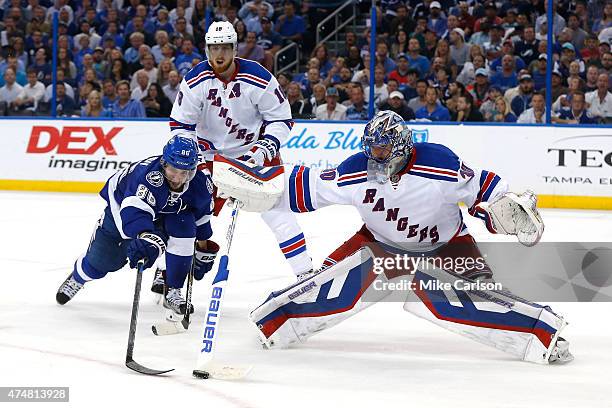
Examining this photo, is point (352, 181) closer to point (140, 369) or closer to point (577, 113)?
point (140, 369)

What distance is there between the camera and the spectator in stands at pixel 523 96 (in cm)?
971

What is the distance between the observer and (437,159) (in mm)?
4055

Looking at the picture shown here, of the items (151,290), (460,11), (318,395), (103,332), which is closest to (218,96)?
(151,290)

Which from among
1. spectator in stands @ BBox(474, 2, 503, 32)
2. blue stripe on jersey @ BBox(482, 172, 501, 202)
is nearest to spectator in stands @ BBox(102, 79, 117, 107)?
spectator in stands @ BBox(474, 2, 503, 32)

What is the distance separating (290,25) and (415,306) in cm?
796

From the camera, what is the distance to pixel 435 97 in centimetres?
996

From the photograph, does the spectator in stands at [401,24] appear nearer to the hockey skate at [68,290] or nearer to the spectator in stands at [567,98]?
the spectator in stands at [567,98]

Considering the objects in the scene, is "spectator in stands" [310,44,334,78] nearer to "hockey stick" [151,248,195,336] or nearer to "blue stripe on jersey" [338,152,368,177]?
"hockey stick" [151,248,195,336]

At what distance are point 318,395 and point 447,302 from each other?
0.80 metres

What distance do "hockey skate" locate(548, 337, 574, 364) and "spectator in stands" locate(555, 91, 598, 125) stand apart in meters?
5.83

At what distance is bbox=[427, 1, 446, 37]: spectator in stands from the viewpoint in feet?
35.1

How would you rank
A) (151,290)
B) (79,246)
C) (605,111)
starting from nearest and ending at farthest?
(151,290)
(79,246)
(605,111)

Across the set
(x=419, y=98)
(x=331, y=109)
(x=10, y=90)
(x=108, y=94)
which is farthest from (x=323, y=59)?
(x=10, y=90)

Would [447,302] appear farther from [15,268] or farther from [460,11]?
[460,11]
